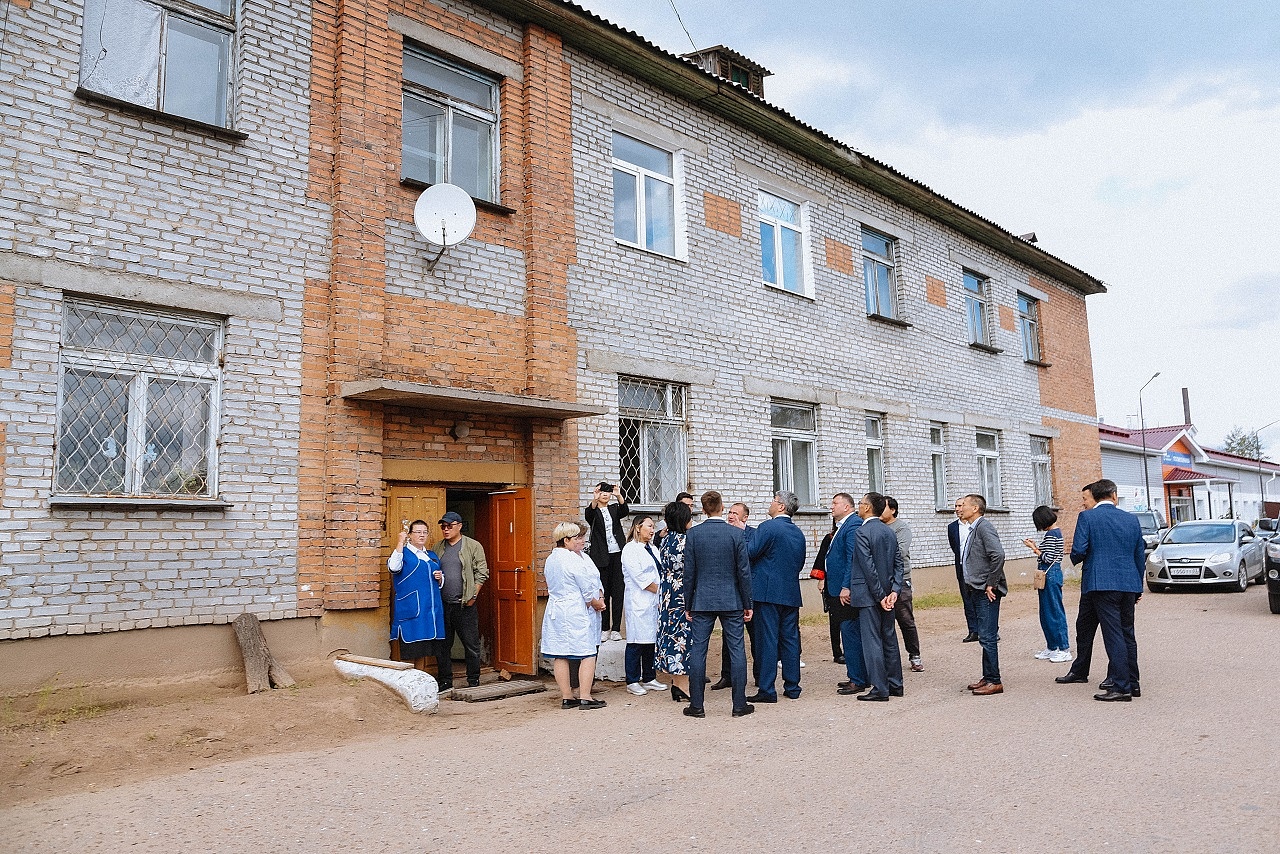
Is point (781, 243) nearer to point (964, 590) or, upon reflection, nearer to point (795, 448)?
point (795, 448)

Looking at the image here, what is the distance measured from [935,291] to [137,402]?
13984mm

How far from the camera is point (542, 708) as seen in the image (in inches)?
322

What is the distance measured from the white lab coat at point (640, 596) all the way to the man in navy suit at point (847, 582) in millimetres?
1629

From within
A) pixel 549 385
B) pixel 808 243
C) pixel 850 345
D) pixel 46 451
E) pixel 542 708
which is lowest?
pixel 542 708

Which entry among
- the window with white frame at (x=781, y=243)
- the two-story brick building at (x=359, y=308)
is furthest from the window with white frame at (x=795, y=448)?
the window with white frame at (x=781, y=243)

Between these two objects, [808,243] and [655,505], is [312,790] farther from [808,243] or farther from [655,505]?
[808,243]

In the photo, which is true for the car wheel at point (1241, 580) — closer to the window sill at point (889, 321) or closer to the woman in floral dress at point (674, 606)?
the window sill at point (889, 321)

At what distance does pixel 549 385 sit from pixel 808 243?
6176 mm

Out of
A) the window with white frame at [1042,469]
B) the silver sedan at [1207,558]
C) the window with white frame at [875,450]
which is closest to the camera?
the window with white frame at [875,450]

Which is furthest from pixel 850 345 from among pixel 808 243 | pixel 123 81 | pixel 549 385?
pixel 123 81

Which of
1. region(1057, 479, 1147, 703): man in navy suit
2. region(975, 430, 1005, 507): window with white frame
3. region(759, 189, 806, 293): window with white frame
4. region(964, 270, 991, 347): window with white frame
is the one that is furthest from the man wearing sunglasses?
region(964, 270, 991, 347): window with white frame


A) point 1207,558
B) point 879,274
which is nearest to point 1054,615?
point 879,274

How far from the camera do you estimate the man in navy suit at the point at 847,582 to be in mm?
8445

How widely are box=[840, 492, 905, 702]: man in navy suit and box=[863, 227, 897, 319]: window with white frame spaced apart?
819 cm
